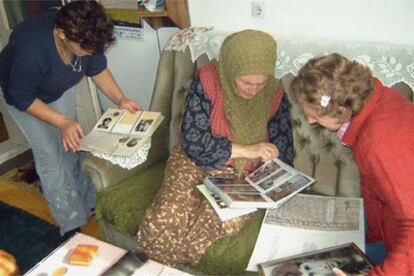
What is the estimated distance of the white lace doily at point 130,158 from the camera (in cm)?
168

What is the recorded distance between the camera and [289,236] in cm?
140

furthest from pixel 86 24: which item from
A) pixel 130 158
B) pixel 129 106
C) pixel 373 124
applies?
pixel 373 124

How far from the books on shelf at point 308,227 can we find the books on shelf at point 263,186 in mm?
68

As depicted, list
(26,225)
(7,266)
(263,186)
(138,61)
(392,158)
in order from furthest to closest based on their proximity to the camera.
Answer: (138,61) < (26,225) < (263,186) < (7,266) < (392,158)

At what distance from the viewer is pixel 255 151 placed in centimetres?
161

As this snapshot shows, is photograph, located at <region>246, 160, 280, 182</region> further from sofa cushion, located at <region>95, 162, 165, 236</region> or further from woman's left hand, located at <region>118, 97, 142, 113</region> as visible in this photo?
woman's left hand, located at <region>118, 97, 142, 113</region>

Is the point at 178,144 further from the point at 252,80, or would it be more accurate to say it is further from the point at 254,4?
the point at 254,4

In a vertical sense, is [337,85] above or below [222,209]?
above

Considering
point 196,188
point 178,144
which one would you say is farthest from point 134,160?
point 196,188

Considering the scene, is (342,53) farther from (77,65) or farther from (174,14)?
(77,65)

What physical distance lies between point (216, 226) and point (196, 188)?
0.69 feet

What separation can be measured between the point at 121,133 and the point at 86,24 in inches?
17.8

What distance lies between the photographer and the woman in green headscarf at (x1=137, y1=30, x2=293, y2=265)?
1.46m

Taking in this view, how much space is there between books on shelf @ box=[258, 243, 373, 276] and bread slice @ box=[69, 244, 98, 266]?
52 centimetres
